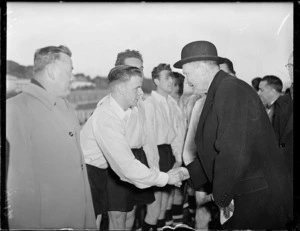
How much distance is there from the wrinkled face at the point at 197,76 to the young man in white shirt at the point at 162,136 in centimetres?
17

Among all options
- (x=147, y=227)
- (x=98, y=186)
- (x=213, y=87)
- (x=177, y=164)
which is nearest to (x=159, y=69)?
(x=213, y=87)

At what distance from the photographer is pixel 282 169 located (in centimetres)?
195

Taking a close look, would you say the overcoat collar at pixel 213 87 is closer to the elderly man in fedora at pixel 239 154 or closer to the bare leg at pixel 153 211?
the elderly man in fedora at pixel 239 154

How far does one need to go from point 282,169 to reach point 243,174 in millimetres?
326

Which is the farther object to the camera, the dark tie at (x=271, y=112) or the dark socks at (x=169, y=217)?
the dark socks at (x=169, y=217)

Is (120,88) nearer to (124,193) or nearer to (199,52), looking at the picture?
(199,52)

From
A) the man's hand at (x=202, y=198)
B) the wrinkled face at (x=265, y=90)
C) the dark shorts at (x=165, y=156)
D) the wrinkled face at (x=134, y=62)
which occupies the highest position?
the wrinkled face at (x=134, y=62)

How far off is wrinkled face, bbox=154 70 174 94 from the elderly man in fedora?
193mm

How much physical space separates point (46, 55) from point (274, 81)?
1.62 m

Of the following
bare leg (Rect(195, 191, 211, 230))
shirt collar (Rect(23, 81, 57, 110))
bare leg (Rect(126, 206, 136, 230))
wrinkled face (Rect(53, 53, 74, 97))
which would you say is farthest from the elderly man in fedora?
shirt collar (Rect(23, 81, 57, 110))

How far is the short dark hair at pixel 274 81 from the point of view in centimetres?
226

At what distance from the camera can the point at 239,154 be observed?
1.73 metres

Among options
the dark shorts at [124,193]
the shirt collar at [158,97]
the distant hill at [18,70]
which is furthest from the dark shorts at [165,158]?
the distant hill at [18,70]
